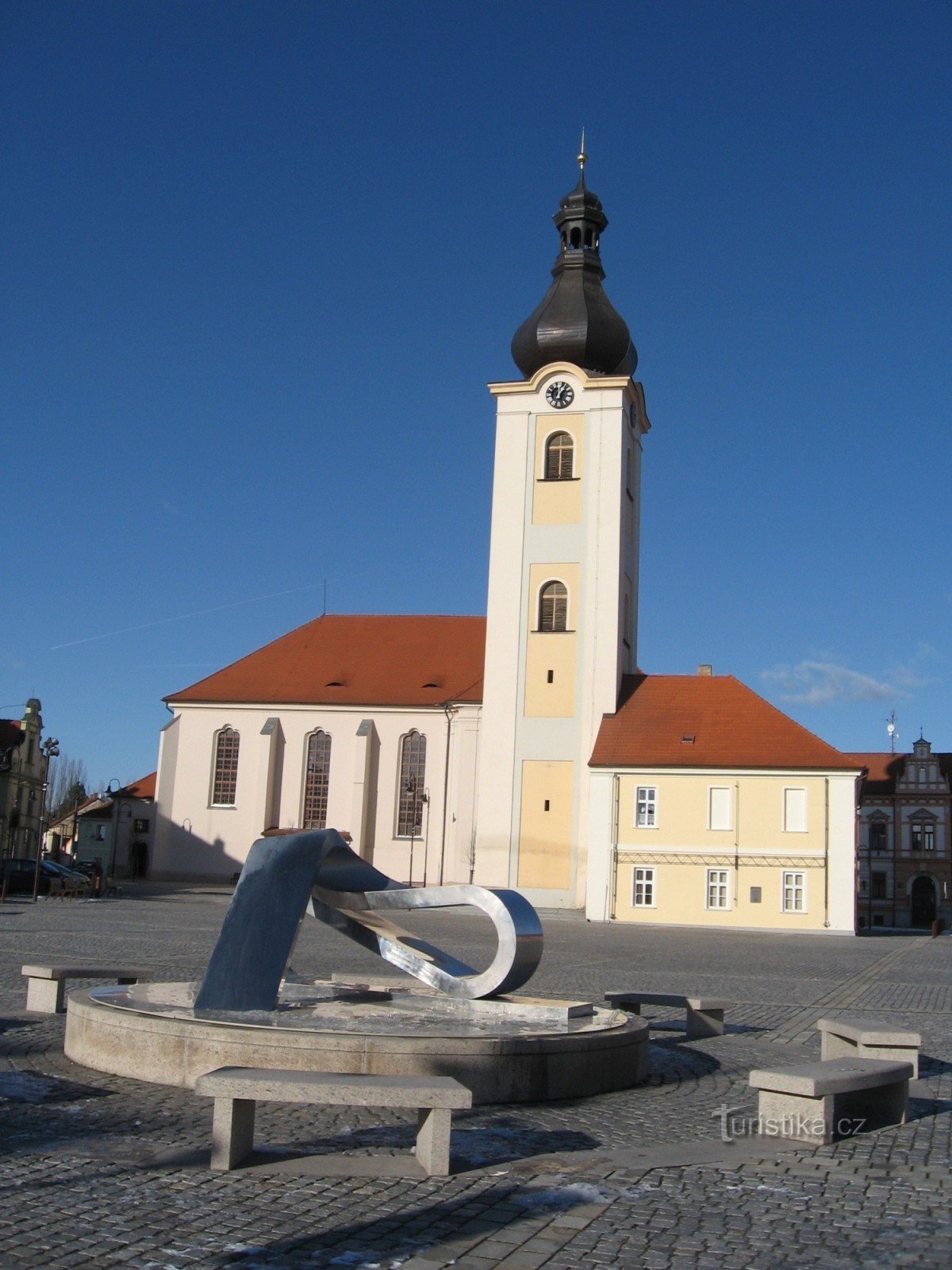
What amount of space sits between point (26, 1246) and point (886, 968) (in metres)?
20.4

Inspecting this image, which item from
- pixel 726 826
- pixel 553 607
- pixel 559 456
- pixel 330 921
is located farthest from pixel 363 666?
pixel 330 921

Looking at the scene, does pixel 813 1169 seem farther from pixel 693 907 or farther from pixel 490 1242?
pixel 693 907

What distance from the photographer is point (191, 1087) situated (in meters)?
7.89

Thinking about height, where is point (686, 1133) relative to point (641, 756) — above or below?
below

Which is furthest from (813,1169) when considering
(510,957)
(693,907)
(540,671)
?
(540,671)

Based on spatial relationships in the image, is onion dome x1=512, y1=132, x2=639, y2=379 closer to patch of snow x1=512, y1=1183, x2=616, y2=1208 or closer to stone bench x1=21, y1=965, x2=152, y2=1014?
stone bench x1=21, y1=965, x2=152, y2=1014

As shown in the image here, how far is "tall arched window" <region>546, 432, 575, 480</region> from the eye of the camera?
42469 mm

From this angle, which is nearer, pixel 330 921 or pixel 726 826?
pixel 330 921

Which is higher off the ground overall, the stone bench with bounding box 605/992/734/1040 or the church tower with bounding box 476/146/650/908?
the church tower with bounding box 476/146/650/908

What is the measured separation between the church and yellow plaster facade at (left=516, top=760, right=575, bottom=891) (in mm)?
56

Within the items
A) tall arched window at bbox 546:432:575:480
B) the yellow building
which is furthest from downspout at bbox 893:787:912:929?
tall arched window at bbox 546:432:575:480

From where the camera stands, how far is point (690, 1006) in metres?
11.7
